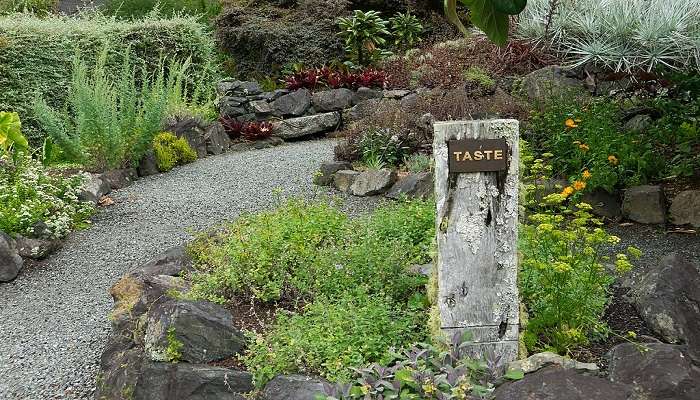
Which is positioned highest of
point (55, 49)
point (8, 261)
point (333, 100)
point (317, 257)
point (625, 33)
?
point (625, 33)

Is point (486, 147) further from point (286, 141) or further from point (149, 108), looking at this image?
point (286, 141)

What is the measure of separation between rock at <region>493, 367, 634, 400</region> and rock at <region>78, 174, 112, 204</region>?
18.2ft

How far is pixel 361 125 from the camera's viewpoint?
855 cm

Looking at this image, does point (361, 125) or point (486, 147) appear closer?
point (486, 147)

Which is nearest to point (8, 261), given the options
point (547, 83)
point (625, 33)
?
point (547, 83)

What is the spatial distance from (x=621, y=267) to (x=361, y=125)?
219 inches

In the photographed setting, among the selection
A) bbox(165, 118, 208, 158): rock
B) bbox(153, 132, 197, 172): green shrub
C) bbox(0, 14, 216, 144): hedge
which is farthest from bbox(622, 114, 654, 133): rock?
bbox(0, 14, 216, 144): hedge

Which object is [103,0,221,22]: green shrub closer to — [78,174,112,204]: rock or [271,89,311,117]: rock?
[271,89,311,117]: rock

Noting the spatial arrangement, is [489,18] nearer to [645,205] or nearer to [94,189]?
[645,205]

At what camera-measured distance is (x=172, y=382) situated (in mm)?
3475

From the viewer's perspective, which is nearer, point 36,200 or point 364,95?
point 36,200

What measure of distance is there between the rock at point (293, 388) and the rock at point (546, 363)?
82 centimetres

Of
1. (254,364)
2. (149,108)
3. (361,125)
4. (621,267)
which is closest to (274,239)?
(254,364)

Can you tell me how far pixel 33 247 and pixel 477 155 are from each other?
4.44m
